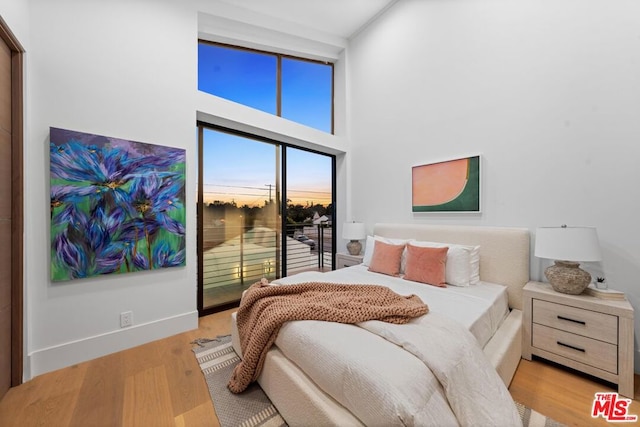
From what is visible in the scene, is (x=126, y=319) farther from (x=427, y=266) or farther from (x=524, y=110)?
(x=524, y=110)

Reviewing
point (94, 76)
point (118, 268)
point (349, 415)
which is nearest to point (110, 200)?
point (118, 268)

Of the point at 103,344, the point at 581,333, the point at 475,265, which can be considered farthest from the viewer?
the point at 475,265

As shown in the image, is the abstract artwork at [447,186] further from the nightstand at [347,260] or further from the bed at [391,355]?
the nightstand at [347,260]

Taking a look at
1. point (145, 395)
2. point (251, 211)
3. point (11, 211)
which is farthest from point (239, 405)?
point (251, 211)

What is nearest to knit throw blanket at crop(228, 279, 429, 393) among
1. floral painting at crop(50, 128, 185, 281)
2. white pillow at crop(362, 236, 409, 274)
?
white pillow at crop(362, 236, 409, 274)

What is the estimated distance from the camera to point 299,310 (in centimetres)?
152

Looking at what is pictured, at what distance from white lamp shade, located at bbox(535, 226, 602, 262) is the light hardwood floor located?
0.85 metres

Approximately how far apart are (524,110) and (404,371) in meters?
2.54

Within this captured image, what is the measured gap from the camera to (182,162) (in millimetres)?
2465

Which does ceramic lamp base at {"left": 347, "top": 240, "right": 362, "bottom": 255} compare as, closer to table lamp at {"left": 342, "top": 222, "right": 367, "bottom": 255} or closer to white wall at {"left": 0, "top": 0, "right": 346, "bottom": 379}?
table lamp at {"left": 342, "top": 222, "right": 367, "bottom": 255}

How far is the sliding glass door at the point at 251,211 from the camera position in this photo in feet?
9.68

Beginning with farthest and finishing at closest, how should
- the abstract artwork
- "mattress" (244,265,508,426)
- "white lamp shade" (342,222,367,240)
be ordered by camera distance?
"white lamp shade" (342,222,367,240), the abstract artwork, "mattress" (244,265,508,426)

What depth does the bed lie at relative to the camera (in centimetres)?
100

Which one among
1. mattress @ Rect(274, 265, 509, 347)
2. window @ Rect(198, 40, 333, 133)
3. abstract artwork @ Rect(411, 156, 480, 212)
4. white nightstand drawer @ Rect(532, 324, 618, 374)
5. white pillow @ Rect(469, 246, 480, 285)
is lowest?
white nightstand drawer @ Rect(532, 324, 618, 374)
